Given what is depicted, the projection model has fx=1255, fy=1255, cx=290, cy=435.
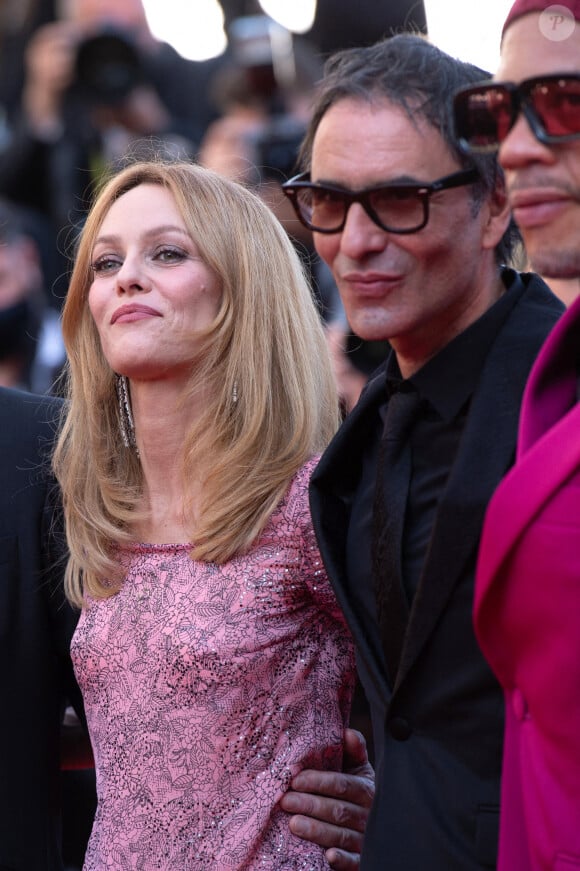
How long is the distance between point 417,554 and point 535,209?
0.60 m

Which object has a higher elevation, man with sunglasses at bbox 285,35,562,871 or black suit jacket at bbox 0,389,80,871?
man with sunglasses at bbox 285,35,562,871

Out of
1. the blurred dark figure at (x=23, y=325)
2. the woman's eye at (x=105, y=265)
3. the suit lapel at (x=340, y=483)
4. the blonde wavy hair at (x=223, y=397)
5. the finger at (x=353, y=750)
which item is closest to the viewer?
the suit lapel at (x=340, y=483)

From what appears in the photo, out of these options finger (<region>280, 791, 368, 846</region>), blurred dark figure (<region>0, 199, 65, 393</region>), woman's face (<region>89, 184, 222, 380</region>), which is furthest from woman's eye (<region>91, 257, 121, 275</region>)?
blurred dark figure (<region>0, 199, 65, 393</region>)

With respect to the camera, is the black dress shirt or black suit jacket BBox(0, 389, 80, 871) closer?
the black dress shirt

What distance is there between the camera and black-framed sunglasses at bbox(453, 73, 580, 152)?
1.67 m

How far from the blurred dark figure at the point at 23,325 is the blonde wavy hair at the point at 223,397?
2.12 metres

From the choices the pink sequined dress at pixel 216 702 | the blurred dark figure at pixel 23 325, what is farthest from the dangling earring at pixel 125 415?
the blurred dark figure at pixel 23 325

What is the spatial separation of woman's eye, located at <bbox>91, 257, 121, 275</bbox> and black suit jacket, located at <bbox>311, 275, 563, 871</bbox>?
109cm

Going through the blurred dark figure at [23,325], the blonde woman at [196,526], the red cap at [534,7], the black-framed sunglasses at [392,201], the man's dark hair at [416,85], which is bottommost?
the blurred dark figure at [23,325]

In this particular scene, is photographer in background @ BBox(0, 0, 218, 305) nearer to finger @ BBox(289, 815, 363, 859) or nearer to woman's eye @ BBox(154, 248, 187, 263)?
woman's eye @ BBox(154, 248, 187, 263)

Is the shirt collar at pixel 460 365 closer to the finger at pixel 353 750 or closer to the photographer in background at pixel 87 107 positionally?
the finger at pixel 353 750

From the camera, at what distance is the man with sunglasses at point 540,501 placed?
1.52 metres

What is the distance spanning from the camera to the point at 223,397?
9.18ft

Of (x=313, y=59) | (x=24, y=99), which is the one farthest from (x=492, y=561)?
(x=24, y=99)
